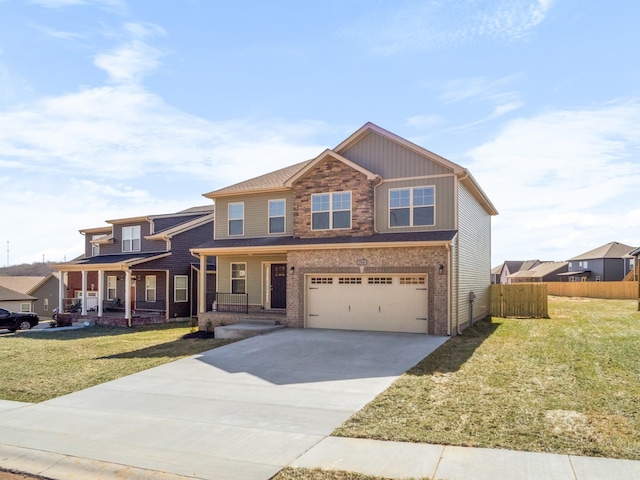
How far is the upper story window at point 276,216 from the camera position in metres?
21.7

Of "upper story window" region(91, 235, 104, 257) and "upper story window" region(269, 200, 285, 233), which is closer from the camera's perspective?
"upper story window" region(269, 200, 285, 233)

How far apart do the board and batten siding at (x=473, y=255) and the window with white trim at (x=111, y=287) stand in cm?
2136

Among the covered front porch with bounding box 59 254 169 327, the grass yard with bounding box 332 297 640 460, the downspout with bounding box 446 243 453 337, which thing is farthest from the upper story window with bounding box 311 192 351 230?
the covered front porch with bounding box 59 254 169 327

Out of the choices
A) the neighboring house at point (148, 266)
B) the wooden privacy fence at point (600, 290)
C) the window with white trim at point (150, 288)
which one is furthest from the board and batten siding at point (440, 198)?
the wooden privacy fence at point (600, 290)

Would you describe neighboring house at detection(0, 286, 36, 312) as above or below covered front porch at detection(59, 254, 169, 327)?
below

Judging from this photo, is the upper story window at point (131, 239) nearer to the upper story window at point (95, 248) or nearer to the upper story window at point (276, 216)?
the upper story window at point (95, 248)

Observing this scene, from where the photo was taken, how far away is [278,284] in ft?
72.4

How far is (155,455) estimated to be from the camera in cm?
681

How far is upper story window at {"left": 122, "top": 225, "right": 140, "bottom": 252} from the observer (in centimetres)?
3009

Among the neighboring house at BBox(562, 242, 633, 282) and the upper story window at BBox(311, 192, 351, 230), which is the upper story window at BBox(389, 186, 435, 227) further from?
the neighboring house at BBox(562, 242, 633, 282)

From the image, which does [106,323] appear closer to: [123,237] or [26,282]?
[123,237]

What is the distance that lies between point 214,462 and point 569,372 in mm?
8437

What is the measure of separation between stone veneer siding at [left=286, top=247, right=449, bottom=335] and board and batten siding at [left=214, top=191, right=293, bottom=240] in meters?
2.66

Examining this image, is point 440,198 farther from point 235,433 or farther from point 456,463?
point 456,463
